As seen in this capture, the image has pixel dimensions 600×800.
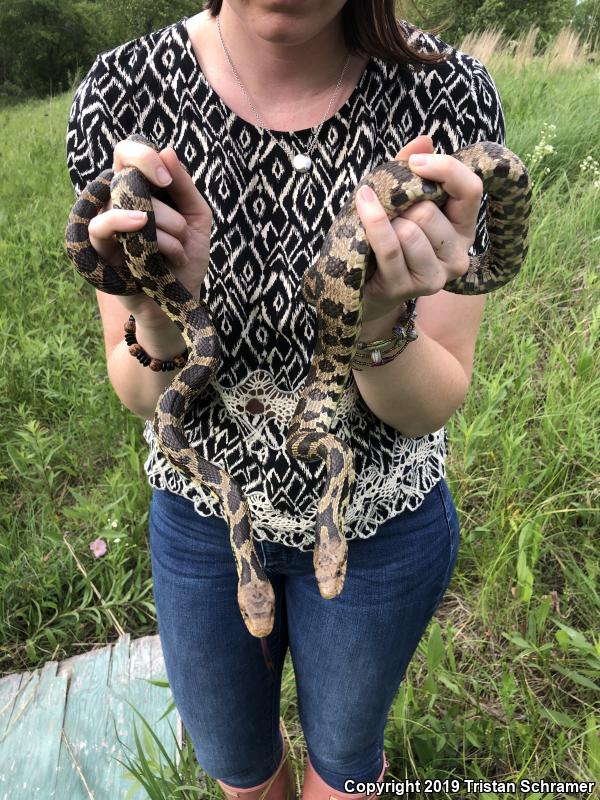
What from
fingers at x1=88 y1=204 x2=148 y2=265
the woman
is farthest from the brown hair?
fingers at x1=88 y1=204 x2=148 y2=265

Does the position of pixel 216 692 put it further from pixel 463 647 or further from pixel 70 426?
pixel 70 426

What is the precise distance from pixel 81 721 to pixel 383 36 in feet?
11.2

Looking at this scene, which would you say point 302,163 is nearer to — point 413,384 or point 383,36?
point 383,36

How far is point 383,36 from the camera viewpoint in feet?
5.61

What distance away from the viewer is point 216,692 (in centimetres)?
212

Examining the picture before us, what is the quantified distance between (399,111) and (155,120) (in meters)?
0.71

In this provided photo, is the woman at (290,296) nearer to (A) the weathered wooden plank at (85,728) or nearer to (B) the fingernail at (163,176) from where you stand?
(B) the fingernail at (163,176)

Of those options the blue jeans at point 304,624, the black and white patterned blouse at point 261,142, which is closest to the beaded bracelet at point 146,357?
the black and white patterned blouse at point 261,142

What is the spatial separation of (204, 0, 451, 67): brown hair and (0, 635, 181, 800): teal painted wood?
313 centimetres

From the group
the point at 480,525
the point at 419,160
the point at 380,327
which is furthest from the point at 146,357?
the point at 480,525

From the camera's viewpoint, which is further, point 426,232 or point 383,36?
point 383,36

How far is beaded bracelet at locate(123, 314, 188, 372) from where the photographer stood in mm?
1751

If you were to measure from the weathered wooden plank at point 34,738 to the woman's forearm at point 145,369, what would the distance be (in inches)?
83.2

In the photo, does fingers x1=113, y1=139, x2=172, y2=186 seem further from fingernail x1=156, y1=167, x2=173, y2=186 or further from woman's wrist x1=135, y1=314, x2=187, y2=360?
woman's wrist x1=135, y1=314, x2=187, y2=360
